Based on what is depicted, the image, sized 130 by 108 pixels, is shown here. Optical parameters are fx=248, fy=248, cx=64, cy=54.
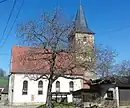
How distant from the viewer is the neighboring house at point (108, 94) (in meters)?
32.8

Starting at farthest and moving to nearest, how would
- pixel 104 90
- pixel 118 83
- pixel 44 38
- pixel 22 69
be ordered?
1. pixel 22 69
2. pixel 104 90
3. pixel 118 83
4. pixel 44 38

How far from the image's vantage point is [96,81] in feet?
115

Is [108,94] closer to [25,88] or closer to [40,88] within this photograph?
[40,88]

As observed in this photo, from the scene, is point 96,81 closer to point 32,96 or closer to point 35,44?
point 35,44

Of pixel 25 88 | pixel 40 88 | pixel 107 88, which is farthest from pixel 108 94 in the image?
pixel 25 88

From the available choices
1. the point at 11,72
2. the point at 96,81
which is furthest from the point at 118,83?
the point at 11,72

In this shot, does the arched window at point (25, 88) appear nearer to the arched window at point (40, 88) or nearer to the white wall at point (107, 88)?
the arched window at point (40, 88)

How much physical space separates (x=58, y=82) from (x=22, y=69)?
8283mm

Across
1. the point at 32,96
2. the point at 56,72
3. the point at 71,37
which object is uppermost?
the point at 71,37

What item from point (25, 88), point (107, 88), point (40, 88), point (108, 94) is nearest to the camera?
point (108, 94)

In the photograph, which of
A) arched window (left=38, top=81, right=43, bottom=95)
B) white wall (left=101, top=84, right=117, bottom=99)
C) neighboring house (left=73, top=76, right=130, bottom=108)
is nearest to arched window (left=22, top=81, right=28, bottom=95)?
arched window (left=38, top=81, right=43, bottom=95)

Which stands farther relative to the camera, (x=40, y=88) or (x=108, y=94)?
(x=40, y=88)

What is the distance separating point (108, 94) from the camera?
35.6 meters

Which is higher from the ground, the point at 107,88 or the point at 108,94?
the point at 107,88
